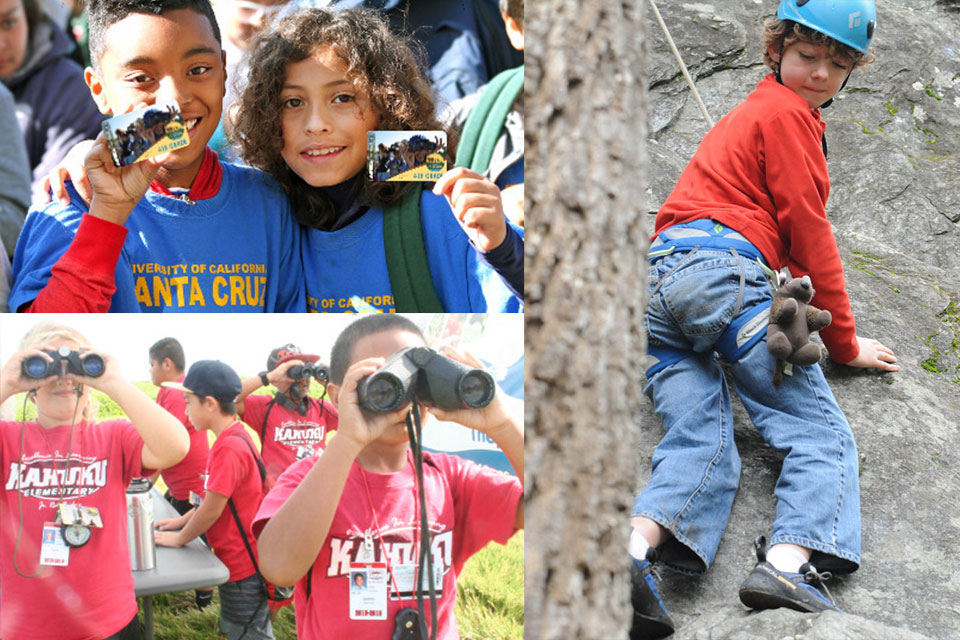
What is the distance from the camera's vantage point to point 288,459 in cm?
217

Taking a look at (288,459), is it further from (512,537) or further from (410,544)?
(512,537)

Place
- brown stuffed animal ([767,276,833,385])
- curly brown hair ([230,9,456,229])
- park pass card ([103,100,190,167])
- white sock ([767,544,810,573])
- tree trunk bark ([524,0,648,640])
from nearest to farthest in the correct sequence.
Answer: park pass card ([103,100,190,167]), curly brown hair ([230,9,456,229]), tree trunk bark ([524,0,648,640]), white sock ([767,544,810,573]), brown stuffed animal ([767,276,833,385])

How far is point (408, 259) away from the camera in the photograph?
2.13 metres

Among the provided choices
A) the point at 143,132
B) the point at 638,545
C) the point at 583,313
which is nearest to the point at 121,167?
the point at 143,132

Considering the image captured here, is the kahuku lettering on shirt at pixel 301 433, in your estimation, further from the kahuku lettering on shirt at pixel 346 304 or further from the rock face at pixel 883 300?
the rock face at pixel 883 300

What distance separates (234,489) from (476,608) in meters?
0.60

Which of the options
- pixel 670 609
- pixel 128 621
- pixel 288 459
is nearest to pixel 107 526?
pixel 128 621

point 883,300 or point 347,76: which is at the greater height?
point 347,76

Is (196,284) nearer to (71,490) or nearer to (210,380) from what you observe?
(210,380)

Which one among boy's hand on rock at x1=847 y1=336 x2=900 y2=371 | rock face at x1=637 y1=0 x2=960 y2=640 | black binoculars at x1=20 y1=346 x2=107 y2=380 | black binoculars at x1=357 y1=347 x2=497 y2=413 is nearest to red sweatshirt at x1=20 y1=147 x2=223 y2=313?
black binoculars at x1=20 y1=346 x2=107 y2=380

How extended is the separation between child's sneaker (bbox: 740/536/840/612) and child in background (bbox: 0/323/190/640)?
4.87ft

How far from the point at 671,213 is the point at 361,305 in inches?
53.7

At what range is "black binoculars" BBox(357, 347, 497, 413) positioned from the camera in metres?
2.10

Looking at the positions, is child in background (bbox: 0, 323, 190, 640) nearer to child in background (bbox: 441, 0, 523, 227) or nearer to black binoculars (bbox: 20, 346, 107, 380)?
black binoculars (bbox: 20, 346, 107, 380)
